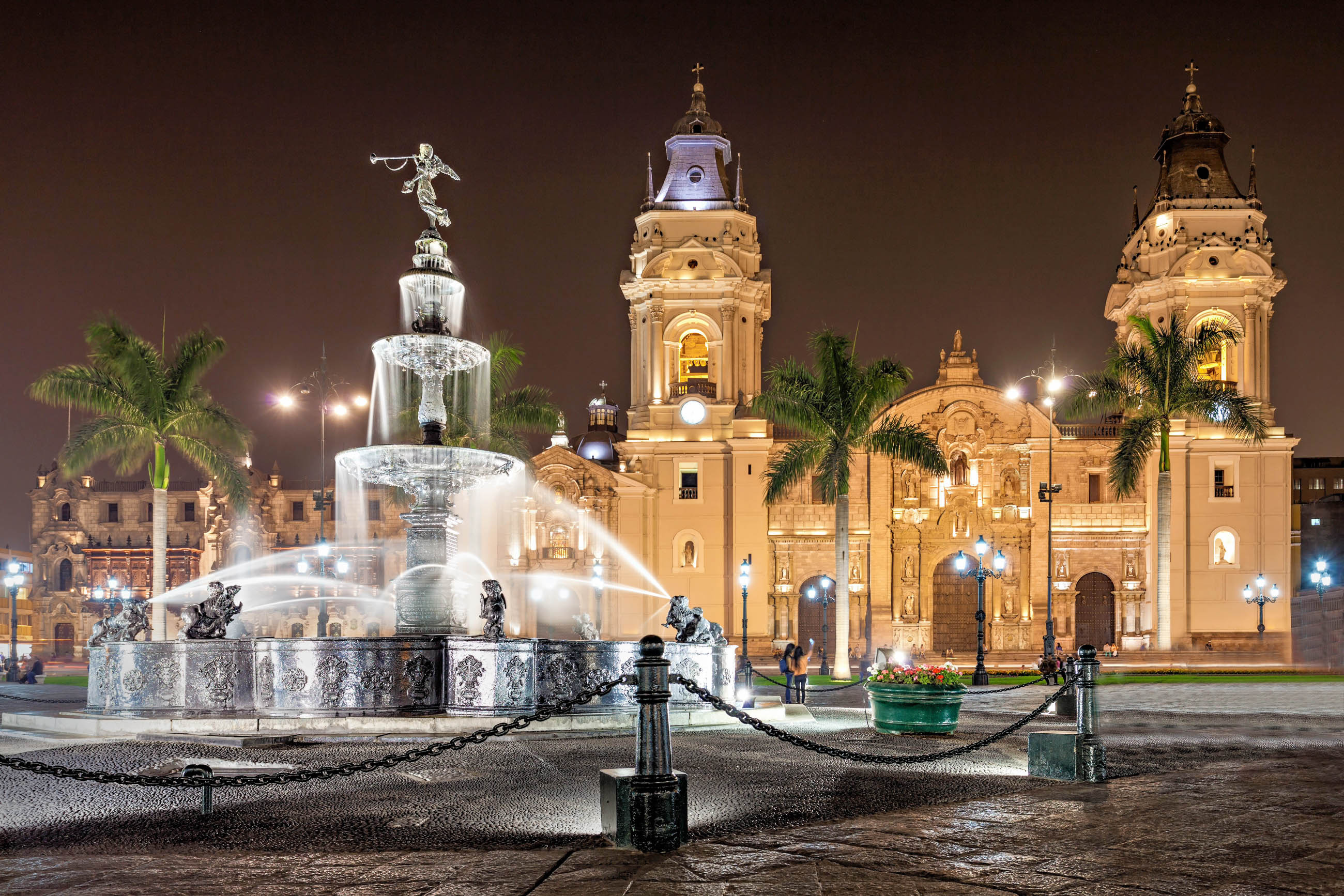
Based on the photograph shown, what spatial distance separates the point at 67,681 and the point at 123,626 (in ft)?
89.3

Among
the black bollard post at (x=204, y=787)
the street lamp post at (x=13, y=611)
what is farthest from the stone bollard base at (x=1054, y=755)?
the street lamp post at (x=13, y=611)

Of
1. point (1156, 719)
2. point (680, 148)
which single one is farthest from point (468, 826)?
point (680, 148)

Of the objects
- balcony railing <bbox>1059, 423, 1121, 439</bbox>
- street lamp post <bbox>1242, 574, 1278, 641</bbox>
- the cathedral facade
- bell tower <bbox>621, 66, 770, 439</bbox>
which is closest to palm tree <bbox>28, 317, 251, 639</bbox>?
the cathedral facade

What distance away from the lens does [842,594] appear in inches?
1391

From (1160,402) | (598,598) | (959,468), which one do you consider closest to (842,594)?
(1160,402)

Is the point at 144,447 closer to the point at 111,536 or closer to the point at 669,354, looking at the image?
the point at 669,354

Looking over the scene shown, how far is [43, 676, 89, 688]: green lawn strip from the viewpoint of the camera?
123ft

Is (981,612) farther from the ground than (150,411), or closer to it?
closer to it

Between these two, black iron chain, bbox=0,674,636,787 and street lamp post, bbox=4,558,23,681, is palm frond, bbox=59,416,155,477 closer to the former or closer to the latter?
street lamp post, bbox=4,558,23,681

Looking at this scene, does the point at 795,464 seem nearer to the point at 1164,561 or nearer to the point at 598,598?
the point at 1164,561

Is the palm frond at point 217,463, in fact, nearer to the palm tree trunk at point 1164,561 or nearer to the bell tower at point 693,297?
the bell tower at point 693,297

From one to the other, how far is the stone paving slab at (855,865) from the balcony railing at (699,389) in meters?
49.3

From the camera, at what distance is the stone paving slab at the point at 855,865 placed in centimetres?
656

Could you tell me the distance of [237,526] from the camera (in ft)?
252
